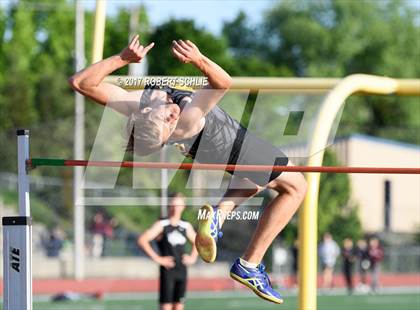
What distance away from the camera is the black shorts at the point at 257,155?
281 inches

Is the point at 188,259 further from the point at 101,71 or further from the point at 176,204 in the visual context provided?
the point at 101,71

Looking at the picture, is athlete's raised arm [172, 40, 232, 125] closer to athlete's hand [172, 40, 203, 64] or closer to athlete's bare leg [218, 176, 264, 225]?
athlete's hand [172, 40, 203, 64]

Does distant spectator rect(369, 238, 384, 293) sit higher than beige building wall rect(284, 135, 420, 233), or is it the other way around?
beige building wall rect(284, 135, 420, 233)

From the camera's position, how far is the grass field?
18.0 meters

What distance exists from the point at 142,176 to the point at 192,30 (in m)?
25.2

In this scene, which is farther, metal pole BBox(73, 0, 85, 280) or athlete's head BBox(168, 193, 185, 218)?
metal pole BBox(73, 0, 85, 280)

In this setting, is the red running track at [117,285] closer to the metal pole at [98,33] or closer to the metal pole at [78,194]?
the metal pole at [78,194]

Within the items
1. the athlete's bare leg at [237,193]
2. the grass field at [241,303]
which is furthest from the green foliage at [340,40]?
the athlete's bare leg at [237,193]

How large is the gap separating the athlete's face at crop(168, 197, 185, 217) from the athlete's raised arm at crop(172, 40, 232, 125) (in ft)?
15.8

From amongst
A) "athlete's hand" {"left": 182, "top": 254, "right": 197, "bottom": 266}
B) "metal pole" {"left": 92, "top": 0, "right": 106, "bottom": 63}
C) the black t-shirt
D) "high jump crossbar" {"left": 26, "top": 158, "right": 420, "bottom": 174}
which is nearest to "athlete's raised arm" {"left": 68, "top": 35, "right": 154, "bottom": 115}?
"high jump crossbar" {"left": 26, "top": 158, "right": 420, "bottom": 174}

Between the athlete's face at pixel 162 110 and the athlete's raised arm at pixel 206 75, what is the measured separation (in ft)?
0.38

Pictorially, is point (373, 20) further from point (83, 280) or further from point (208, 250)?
point (208, 250)

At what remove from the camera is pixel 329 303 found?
63.5 feet

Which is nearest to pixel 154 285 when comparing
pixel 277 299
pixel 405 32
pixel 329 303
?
pixel 329 303
